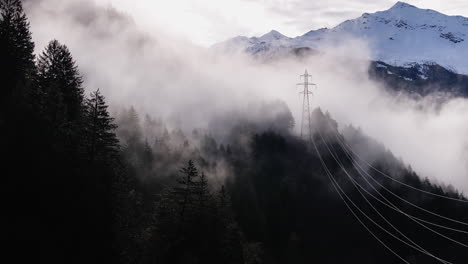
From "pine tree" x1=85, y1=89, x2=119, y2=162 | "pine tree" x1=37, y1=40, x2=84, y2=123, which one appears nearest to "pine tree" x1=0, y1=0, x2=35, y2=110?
"pine tree" x1=37, y1=40, x2=84, y2=123

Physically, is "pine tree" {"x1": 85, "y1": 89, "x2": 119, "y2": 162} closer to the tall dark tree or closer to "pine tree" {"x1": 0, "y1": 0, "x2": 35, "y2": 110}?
the tall dark tree

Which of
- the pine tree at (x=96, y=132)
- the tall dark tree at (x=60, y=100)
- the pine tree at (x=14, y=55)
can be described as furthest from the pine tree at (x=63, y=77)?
the pine tree at (x=96, y=132)

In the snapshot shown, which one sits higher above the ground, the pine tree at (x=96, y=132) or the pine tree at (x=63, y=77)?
the pine tree at (x=63, y=77)

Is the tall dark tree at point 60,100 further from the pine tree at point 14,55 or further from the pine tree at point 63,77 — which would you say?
the pine tree at point 14,55

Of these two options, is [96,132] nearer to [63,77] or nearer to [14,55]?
[63,77]

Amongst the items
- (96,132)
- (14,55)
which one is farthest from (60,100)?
(14,55)

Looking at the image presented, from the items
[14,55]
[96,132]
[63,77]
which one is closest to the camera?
[96,132]

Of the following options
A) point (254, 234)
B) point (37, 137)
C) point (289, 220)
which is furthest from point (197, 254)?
point (289, 220)

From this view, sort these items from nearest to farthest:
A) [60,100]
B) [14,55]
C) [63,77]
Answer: [60,100] < [14,55] < [63,77]
